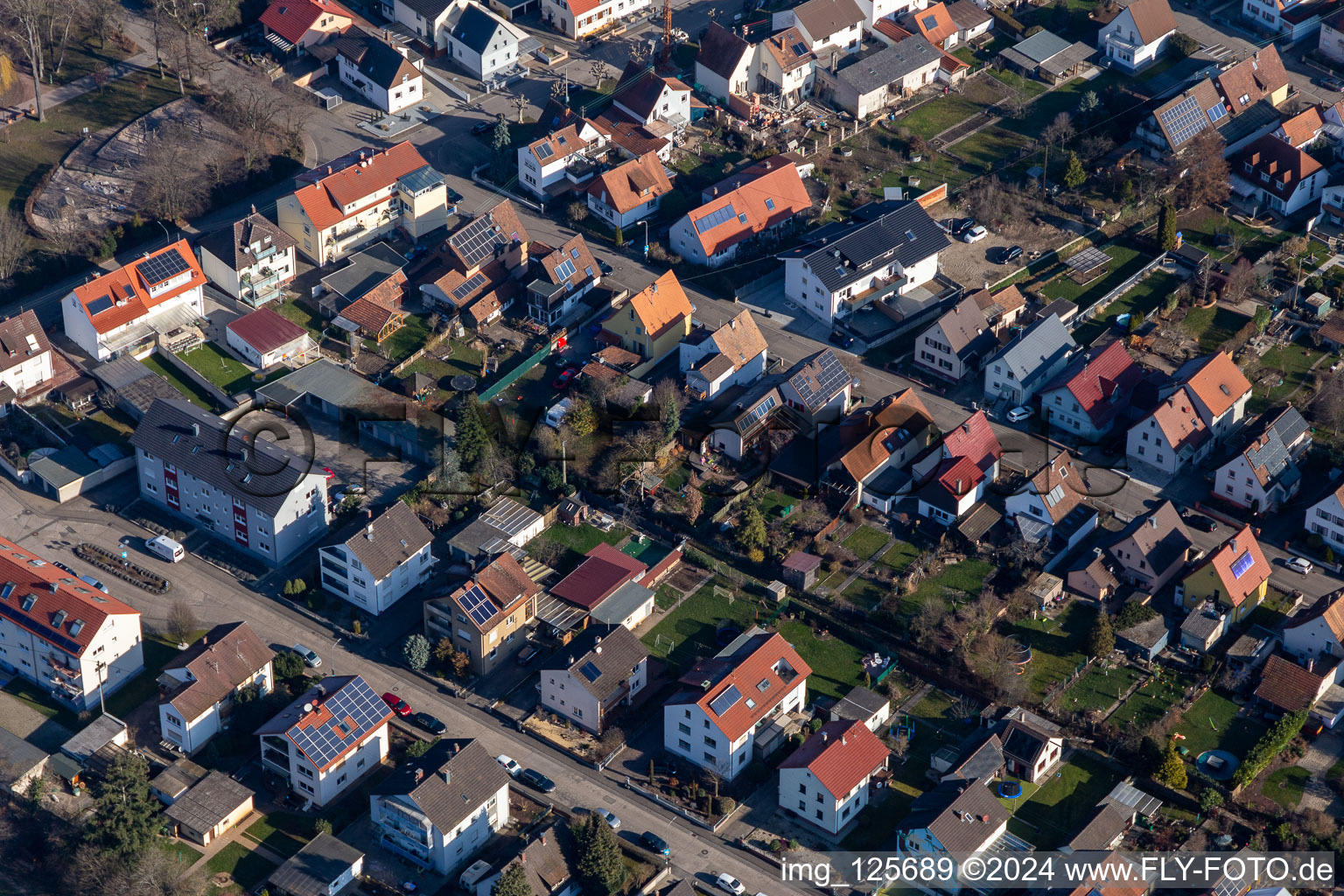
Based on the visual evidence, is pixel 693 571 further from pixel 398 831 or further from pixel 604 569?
pixel 398 831

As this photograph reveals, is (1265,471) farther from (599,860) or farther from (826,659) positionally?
(599,860)

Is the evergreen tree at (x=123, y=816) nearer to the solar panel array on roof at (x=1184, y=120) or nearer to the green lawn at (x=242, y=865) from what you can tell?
the green lawn at (x=242, y=865)

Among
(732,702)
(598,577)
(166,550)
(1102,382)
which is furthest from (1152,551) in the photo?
(166,550)

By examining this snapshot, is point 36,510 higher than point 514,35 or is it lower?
lower

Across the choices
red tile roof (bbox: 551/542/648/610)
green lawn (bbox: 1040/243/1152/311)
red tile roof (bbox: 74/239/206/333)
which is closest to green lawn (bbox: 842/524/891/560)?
red tile roof (bbox: 551/542/648/610)

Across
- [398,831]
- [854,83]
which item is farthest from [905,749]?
[854,83]

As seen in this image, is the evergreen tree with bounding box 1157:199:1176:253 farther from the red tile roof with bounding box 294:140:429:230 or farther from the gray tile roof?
the gray tile roof
